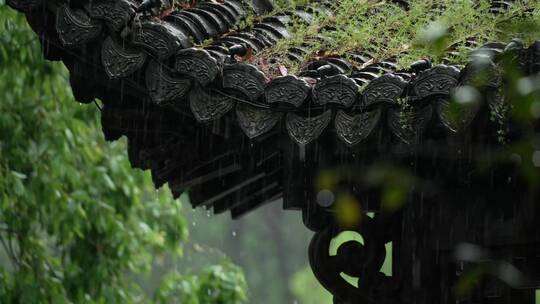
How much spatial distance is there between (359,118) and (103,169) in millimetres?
3696

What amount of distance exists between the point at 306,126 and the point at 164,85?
0.50 metres

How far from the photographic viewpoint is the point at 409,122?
3.33 m

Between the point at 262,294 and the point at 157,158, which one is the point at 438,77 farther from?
the point at 262,294

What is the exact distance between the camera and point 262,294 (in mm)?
26844

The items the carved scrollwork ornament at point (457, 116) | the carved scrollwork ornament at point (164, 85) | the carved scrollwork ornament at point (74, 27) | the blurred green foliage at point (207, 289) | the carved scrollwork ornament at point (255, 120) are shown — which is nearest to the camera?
the carved scrollwork ornament at point (457, 116)

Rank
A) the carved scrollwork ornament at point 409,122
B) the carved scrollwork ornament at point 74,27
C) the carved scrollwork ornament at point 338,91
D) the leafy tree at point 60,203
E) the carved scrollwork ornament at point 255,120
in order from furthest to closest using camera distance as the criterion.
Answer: the leafy tree at point 60,203 < the carved scrollwork ornament at point 74,27 < the carved scrollwork ornament at point 255,120 < the carved scrollwork ornament at point 338,91 < the carved scrollwork ornament at point 409,122

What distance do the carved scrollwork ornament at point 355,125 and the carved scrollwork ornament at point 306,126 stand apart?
0.13ft

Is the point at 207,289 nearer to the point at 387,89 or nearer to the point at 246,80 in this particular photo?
the point at 246,80

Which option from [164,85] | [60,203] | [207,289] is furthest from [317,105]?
[207,289]

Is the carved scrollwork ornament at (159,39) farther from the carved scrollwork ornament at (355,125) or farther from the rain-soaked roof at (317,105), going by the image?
the carved scrollwork ornament at (355,125)

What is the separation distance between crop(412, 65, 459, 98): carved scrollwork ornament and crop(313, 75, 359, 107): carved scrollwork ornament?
0.69 feet

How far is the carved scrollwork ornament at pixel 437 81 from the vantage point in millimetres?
3232

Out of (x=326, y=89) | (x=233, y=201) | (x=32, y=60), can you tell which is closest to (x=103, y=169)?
(x=32, y=60)

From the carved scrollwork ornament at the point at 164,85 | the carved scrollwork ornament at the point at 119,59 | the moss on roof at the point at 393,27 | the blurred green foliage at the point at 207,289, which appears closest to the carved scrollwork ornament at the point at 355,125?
the moss on roof at the point at 393,27
